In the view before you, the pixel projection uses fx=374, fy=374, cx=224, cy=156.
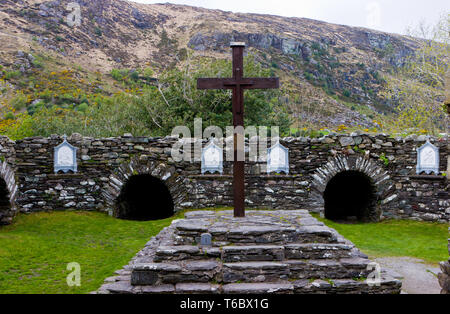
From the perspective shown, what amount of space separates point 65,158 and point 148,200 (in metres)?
3.81

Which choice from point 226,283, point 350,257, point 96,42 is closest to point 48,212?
point 226,283

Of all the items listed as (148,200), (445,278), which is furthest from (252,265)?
(148,200)

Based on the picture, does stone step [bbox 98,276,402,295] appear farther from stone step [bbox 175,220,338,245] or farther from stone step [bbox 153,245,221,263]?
stone step [bbox 175,220,338,245]

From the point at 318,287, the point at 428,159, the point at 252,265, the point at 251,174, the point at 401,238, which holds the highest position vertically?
the point at 428,159

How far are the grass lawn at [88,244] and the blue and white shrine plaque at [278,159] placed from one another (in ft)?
6.50

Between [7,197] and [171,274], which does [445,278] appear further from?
[7,197]

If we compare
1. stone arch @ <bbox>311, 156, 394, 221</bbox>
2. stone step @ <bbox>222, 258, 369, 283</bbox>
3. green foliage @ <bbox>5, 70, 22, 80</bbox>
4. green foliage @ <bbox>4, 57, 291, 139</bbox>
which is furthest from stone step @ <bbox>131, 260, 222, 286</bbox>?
green foliage @ <bbox>5, 70, 22, 80</bbox>

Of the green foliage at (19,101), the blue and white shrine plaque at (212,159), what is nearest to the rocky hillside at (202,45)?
the green foliage at (19,101)

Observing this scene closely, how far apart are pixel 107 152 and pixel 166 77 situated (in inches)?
334

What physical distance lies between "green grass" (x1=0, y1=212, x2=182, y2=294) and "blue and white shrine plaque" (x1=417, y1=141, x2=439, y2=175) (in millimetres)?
6582

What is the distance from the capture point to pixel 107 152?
9656 mm

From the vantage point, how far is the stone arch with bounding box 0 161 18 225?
8.57m

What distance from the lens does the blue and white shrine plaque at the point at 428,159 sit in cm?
950

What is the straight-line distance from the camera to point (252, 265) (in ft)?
14.7
